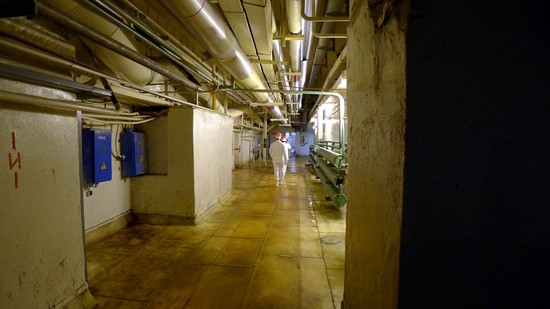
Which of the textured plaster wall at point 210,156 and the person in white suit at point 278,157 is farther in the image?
the person in white suit at point 278,157

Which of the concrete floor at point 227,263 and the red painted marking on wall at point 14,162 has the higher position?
the red painted marking on wall at point 14,162

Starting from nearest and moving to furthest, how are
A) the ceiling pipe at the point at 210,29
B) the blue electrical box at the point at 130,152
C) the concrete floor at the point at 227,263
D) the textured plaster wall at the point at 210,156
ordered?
1. the ceiling pipe at the point at 210,29
2. the concrete floor at the point at 227,263
3. the blue electrical box at the point at 130,152
4. the textured plaster wall at the point at 210,156

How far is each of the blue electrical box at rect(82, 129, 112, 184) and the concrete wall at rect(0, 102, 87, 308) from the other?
103 cm

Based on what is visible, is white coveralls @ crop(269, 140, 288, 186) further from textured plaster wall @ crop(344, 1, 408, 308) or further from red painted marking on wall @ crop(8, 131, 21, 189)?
red painted marking on wall @ crop(8, 131, 21, 189)

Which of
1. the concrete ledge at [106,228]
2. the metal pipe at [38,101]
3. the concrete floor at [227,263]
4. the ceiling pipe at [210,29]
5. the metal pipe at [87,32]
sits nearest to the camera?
the metal pipe at [38,101]

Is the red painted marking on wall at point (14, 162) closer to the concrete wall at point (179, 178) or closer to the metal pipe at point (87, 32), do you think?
the metal pipe at point (87, 32)

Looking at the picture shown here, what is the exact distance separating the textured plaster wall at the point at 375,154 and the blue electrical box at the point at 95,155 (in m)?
2.97

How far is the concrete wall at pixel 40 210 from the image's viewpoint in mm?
1566

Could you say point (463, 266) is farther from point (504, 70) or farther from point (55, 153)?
point (55, 153)

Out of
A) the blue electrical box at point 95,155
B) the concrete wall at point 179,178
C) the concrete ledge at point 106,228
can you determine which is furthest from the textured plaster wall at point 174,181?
the blue electrical box at point 95,155

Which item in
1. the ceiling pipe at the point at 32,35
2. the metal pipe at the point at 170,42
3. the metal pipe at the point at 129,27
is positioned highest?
the metal pipe at the point at 170,42

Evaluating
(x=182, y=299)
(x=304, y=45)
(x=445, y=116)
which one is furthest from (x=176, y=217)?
(x=445, y=116)

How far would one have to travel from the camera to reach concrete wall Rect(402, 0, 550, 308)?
0.80 meters

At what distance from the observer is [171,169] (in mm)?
4035
